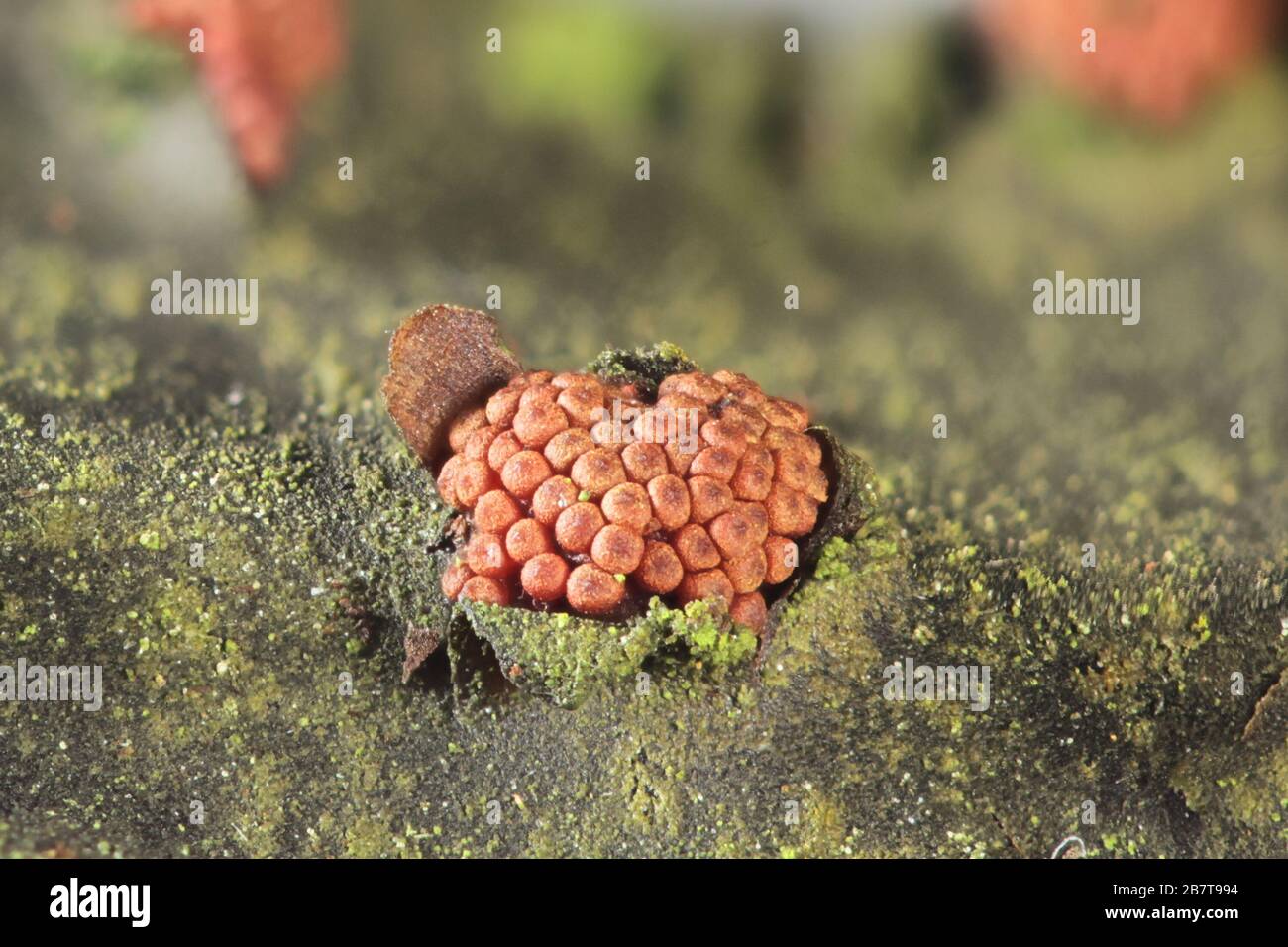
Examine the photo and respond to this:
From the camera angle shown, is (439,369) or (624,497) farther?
(439,369)

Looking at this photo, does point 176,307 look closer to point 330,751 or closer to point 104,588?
point 104,588

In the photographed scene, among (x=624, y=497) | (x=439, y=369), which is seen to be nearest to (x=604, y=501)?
(x=624, y=497)

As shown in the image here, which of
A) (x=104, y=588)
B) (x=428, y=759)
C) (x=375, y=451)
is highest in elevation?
(x=375, y=451)

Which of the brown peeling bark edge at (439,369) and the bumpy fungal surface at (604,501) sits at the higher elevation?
the brown peeling bark edge at (439,369)

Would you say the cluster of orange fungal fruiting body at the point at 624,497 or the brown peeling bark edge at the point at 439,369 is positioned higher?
the brown peeling bark edge at the point at 439,369

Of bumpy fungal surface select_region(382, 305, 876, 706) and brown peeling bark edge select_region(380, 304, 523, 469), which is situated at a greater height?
brown peeling bark edge select_region(380, 304, 523, 469)

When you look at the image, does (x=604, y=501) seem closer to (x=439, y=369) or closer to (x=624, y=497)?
(x=624, y=497)

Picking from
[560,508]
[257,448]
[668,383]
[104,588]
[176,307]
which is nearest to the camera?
[560,508]
